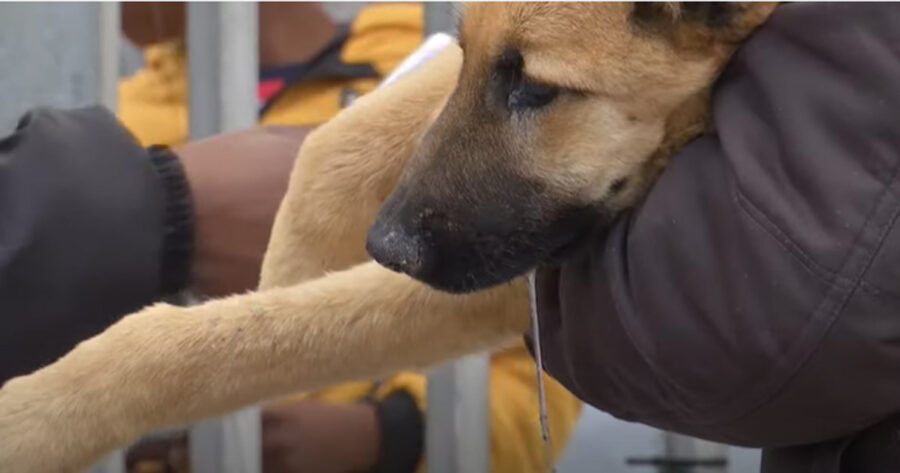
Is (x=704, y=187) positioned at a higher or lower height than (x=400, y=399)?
higher

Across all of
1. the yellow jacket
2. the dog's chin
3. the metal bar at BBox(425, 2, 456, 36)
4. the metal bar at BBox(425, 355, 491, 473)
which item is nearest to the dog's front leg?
the dog's chin

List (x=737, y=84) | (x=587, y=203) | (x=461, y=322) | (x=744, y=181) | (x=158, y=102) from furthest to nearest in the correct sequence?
(x=158, y=102), (x=461, y=322), (x=587, y=203), (x=737, y=84), (x=744, y=181)

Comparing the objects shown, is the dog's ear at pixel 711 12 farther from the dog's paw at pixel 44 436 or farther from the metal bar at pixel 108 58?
the metal bar at pixel 108 58

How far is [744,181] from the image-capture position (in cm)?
110

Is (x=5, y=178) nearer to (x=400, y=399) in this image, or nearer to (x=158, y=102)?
(x=400, y=399)

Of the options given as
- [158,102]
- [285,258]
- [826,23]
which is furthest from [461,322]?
[158,102]

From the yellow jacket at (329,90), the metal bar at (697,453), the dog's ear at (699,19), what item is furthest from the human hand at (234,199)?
the metal bar at (697,453)

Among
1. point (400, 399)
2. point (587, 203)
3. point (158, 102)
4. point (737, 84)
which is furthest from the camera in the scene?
point (158, 102)

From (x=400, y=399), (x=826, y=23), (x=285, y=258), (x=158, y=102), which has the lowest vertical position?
(x=400, y=399)

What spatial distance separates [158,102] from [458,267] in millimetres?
1484

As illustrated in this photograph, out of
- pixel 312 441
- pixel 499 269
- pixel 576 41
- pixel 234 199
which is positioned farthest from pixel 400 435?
pixel 576 41

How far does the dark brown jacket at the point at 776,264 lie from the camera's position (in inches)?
41.3

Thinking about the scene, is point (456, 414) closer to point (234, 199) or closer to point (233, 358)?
point (234, 199)

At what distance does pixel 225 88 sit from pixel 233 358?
2.04 feet
